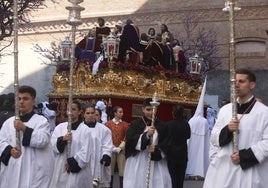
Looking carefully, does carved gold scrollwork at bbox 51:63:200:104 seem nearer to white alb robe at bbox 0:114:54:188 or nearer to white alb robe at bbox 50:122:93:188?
white alb robe at bbox 50:122:93:188

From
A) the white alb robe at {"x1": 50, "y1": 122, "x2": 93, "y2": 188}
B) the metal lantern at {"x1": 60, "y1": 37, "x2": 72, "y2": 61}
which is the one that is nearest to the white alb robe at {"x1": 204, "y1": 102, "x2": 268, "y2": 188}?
the white alb robe at {"x1": 50, "y1": 122, "x2": 93, "y2": 188}

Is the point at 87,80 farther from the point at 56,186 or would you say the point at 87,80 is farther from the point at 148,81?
the point at 56,186

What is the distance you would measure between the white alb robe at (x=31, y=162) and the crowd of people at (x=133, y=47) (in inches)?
424

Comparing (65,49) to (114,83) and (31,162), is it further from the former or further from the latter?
(31,162)

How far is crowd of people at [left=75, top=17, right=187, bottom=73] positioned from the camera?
794 inches

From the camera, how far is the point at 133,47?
67.0 ft

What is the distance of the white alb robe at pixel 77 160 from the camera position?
10071 mm

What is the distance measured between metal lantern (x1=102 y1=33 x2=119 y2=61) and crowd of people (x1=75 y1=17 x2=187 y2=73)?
255 millimetres

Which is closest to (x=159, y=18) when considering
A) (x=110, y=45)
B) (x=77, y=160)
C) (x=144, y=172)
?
(x=110, y=45)

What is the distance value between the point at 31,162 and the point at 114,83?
10.9 m

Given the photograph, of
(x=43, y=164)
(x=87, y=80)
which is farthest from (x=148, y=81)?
(x=43, y=164)

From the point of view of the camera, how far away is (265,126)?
25.2 feet

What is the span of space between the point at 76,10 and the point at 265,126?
3172 millimetres

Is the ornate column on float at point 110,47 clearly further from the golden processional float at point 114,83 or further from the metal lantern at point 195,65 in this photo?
the metal lantern at point 195,65
